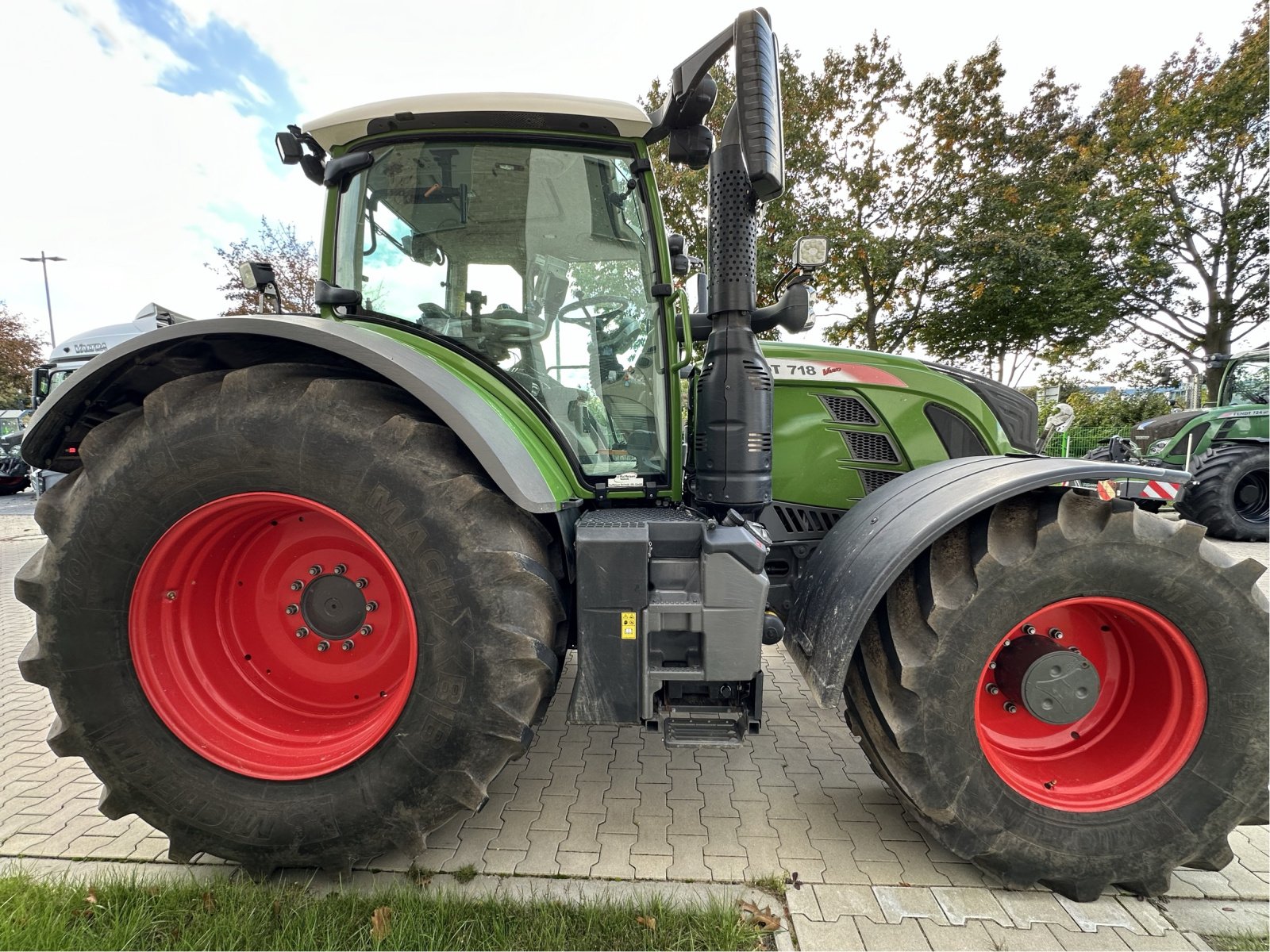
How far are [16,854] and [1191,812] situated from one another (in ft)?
12.7

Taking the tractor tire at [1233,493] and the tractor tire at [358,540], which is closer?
the tractor tire at [358,540]

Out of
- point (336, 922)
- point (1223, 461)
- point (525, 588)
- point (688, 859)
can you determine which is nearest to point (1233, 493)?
point (1223, 461)

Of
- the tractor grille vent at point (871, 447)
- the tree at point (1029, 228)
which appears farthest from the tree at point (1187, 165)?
the tractor grille vent at point (871, 447)

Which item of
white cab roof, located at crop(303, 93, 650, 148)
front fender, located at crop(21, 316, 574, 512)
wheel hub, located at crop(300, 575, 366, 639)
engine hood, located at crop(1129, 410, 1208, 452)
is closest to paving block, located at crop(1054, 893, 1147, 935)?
front fender, located at crop(21, 316, 574, 512)

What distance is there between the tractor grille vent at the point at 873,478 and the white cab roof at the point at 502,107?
170cm

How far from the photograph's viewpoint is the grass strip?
161 centimetres

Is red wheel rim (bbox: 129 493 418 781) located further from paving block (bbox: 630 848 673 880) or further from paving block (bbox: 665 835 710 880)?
paving block (bbox: 665 835 710 880)

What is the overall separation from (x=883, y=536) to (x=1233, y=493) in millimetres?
7947

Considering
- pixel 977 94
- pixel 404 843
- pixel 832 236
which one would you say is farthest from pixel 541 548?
pixel 977 94

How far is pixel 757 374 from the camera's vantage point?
2.10 meters

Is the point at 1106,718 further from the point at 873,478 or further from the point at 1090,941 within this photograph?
the point at 873,478

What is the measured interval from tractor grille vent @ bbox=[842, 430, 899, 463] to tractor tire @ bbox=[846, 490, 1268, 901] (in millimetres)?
819

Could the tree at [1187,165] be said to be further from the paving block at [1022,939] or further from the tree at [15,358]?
the tree at [15,358]

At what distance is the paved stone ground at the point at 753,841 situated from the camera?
66.2 inches
